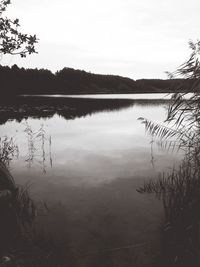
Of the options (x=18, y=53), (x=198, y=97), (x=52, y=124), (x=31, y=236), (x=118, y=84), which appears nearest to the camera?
(x=198, y=97)

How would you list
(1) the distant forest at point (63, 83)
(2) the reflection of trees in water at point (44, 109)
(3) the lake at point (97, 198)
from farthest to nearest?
(1) the distant forest at point (63, 83), (2) the reflection of trees in water at point (44, 109), (3) the lake at point (97, 198)

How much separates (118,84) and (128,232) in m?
172

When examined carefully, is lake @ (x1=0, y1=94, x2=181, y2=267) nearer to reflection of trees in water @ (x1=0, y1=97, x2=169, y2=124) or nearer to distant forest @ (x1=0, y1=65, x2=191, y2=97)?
reflection of trees in water @ (x1=0, y1=97, x2=169, y2=124)

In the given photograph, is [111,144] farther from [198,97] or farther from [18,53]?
[198,97]

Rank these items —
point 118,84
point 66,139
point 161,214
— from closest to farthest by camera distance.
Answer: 1. point 161,214
2. point 66,139
3. point 118,84

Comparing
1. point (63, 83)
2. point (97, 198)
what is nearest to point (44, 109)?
point (97, 198)

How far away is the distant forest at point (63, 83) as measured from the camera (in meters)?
118

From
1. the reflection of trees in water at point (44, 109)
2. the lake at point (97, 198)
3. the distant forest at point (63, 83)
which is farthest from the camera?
the distant forest at point (63, 83)

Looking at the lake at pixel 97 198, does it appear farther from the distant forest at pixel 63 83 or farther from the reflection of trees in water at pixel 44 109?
the distant forest at pixel 63 83

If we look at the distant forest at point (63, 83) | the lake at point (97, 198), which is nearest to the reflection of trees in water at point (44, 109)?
the lake at point (97, 198)

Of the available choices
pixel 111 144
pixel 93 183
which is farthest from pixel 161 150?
pixel 93 183

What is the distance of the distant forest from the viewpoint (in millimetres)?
118188

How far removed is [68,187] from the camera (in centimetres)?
977

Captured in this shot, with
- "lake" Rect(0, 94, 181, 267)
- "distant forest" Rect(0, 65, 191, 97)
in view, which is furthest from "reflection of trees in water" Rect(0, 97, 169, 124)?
"distant forest" Rect(0, 65, 191, 97)
